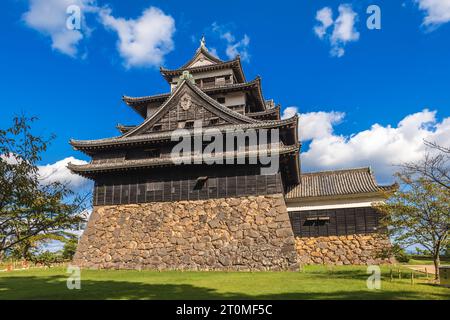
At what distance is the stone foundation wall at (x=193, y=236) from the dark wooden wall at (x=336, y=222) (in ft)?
18.1

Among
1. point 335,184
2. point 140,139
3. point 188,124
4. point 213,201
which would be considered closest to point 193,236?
point 213,201

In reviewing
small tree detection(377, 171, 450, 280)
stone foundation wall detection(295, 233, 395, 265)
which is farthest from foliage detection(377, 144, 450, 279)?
stone foundation wall detection(295, 233, 395, 265)

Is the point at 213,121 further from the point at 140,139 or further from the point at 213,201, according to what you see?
the point at 213,201

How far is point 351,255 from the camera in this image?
2356 cm

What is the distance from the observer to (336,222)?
24.6m

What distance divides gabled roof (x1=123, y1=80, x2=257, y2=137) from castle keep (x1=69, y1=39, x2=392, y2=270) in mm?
80

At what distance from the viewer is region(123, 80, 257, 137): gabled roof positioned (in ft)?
79.3

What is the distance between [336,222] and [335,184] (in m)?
3.36

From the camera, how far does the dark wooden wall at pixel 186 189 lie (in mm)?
21484

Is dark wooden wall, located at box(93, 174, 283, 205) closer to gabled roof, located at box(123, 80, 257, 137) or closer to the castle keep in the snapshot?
the castle keep
